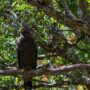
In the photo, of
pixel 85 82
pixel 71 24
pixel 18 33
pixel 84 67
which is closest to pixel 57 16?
pixel 71 24

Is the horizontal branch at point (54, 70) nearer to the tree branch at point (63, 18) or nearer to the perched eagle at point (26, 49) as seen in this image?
the tree branch at point (63, 18)

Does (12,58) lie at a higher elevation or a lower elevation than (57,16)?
lower

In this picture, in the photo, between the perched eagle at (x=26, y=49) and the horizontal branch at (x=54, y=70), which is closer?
the horizontal branch at (x=54, y=70)

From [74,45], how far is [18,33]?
42.5 inches

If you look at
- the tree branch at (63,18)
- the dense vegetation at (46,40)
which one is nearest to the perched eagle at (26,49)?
the dense vegetation at (46,40)

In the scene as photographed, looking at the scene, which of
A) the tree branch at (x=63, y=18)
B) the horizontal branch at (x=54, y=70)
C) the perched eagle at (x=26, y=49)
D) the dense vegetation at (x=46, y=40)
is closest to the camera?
the horizontal branch at (x=54, y=70)

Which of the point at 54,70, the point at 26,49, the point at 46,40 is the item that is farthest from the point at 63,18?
the point at 46,40

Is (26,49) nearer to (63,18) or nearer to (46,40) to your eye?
(46,40)

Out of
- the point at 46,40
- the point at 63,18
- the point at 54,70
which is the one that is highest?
the point at 63,18

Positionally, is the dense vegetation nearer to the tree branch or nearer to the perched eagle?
the perched eagle

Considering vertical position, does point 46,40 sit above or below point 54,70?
above

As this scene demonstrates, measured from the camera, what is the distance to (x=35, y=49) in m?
6.41

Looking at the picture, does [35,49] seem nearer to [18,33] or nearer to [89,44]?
[18,33]

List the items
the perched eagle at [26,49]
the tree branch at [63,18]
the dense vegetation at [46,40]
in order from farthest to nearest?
the perched eagle at [26,49]
the dense vegetation at [46,40]
the tree branch at [63,18]
